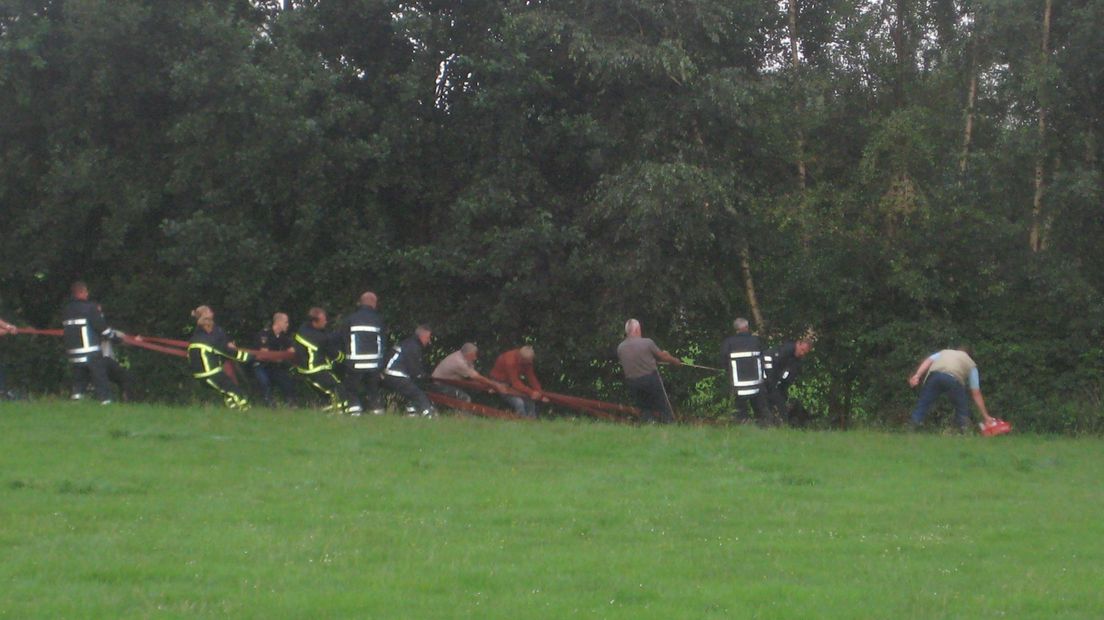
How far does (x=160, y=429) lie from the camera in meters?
16.3

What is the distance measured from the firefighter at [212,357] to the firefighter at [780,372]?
8018mm

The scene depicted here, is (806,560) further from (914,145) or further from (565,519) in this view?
(914,145)

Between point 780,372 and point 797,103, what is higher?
point 797,103

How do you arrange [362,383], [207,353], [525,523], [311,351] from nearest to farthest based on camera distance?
[525,523]
[207,353]
[311,351]
[362,383]

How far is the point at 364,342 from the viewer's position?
2008cm

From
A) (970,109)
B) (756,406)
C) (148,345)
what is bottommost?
(756,406)

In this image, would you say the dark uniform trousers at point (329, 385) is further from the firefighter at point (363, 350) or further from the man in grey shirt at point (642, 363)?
the man in grey shirt at point (642, 363)

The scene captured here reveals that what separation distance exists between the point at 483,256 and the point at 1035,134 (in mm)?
8848

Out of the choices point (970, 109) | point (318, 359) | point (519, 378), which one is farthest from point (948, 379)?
point (318, 359)

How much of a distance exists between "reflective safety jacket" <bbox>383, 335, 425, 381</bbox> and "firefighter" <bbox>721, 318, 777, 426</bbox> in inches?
179

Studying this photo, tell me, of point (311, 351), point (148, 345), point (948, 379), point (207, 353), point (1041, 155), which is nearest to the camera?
point (948, 379)

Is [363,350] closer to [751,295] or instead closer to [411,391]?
[411,391]

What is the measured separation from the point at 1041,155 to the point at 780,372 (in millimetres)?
5216

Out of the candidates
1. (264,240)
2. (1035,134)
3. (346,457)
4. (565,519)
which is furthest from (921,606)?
(264,240)
